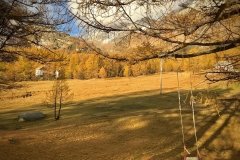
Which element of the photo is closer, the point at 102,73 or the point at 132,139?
the point at 132,139

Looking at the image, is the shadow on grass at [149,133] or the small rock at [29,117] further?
the small rock at [29,117]

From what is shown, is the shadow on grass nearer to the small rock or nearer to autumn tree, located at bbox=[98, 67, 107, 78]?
the small rock

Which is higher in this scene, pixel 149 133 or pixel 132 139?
pixel 149 133

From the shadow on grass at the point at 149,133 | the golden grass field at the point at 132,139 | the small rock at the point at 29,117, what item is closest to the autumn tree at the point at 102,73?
the small rock at the point at 29,117

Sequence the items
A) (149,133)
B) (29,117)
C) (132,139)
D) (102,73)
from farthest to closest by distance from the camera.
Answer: (102,73) → (29,117) → (149,133) → (132,139)

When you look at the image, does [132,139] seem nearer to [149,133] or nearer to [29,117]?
[149,133]

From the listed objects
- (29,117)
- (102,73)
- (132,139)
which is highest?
(102,73)

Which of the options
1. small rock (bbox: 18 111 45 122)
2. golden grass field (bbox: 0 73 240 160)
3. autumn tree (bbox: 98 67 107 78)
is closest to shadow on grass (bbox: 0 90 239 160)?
golden grass field (bbox: 0 73 240 160)

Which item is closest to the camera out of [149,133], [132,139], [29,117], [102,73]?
[132,139]

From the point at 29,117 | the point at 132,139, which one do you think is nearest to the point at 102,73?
the point at 29,117

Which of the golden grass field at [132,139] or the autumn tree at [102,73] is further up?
the autumn tree at [102,73]

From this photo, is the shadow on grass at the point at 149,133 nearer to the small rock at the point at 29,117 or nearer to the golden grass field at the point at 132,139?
the golden grass field at the point at 132,139

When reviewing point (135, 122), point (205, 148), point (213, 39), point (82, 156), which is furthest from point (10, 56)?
point (135, 122)

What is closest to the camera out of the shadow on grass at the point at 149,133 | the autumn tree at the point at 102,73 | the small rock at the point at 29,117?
the shadow on grass at the point at 149,133
